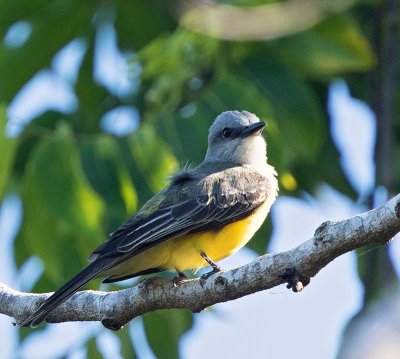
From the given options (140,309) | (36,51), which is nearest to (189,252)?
(140,309)

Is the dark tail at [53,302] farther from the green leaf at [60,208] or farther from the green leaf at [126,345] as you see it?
the green leaf at [126,345]

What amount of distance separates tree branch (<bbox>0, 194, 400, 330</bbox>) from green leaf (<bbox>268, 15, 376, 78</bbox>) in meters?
1.67

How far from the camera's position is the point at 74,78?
6363 millimetres

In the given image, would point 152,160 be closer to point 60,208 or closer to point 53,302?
point 60,208

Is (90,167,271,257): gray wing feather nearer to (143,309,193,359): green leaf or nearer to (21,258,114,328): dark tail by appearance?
(21,258,114,328): dark tail

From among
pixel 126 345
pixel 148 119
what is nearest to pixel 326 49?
pixel 148 119

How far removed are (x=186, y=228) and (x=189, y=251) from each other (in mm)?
130

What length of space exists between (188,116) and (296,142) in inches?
29.4

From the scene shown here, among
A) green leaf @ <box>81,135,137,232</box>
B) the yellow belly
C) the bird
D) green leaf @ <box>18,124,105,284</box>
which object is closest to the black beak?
the bird

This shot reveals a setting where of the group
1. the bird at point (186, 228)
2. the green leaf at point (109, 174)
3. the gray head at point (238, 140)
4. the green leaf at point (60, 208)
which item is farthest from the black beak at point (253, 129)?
the green leaf at point (60, 208)

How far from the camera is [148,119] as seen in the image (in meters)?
4.92

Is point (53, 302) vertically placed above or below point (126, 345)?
above

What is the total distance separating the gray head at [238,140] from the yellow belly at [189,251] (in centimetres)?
114

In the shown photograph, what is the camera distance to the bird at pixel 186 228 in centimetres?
425
